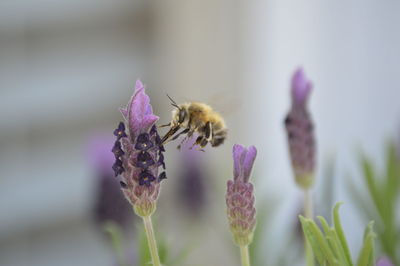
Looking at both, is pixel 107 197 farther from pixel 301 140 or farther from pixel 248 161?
pixel 248 161

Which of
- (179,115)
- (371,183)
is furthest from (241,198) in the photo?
(371,183)

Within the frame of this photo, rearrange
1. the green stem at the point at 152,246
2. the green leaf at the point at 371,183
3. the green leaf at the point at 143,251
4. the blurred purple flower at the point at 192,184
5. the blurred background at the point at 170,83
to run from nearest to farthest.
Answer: the green stem at the point at 152,246 → the green leaf at the point at 143,251 → the green leaf at the point at 371,183 → the blurred purple flower at the point at 192,184 → the blurred background at the point at 170,83

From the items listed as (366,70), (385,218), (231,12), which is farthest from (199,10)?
(385,218)

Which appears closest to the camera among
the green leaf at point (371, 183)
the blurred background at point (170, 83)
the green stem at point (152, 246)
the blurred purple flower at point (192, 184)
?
the green stem at point (152, 246)

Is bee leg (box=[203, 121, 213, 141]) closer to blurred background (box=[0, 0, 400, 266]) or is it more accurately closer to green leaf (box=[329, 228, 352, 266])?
green leaf (box=[329, 228, 352, 266])

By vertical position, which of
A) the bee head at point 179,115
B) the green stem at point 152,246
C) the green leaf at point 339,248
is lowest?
the green leaf at point 339,248

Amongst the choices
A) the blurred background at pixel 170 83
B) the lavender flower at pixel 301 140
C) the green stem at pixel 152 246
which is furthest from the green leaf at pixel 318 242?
the blurred background at pixel 170 83

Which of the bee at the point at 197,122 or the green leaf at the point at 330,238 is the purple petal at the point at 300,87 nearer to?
the bee at the point at 197,122

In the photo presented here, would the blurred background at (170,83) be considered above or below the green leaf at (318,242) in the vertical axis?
above

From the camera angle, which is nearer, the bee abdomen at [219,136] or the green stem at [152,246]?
the green stem at [152,246]
